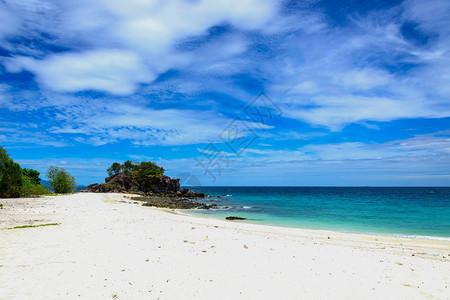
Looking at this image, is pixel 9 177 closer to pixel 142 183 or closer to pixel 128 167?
pixel 142 183

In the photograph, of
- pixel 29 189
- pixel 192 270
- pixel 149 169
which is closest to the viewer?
pixel 192 270

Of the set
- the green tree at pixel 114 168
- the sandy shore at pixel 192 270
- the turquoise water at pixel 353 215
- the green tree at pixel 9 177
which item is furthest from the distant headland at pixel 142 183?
the sandy shore at pixel 192 270

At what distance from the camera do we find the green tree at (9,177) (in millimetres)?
29500

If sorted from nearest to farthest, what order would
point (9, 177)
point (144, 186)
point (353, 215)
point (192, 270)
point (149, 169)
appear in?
point (192, 270)
point (9, 177)
point (353, 215)
point (144, 186)
point (149, 169)

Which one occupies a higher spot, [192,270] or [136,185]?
[136,185]

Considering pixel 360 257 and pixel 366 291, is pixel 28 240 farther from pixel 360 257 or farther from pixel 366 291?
pixel 360 257

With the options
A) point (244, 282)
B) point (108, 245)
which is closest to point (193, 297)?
point (244, 282)

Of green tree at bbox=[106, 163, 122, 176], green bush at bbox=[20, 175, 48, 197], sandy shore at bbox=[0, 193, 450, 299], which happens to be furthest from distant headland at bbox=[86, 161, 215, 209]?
sandy shore at bbox=[0, 193, 450, 299]

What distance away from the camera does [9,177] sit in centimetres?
2975

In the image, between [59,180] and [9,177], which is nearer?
[9,177]

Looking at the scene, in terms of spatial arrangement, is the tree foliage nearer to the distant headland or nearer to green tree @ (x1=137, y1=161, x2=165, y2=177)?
the distant headland

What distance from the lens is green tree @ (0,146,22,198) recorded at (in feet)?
96.8

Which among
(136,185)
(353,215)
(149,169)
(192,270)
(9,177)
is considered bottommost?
(353,215)

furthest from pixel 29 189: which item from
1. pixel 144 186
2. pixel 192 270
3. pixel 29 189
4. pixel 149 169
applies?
pixel 149 169
